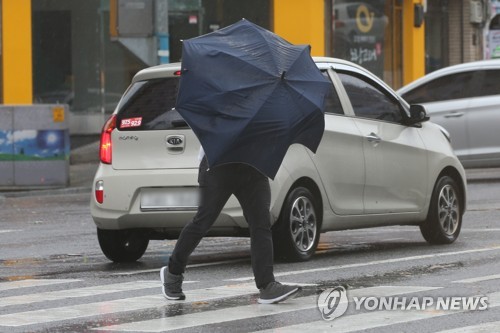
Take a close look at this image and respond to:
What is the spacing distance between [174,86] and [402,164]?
91.0 inches

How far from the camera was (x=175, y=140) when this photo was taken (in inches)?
420

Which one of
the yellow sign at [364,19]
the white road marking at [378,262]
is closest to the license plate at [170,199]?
the white road marking at [378,262]

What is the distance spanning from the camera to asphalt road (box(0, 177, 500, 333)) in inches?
306

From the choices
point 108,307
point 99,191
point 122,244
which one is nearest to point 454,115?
point 122,244

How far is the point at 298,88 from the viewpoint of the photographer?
8617 mm

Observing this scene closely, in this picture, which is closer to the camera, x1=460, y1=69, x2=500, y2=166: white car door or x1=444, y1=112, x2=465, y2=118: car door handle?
x1=460, y1=69, x2=500, y2=166: white car door

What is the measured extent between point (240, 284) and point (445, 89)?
40.5 feet

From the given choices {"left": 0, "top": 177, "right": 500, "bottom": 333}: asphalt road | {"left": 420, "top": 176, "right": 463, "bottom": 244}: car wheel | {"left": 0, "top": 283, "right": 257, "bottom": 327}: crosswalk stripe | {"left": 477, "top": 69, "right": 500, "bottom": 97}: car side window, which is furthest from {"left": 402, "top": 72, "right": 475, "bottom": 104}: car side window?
{"left": 0, "top": 283, "right": 257, "bottom": 327}: crosswalk stripe

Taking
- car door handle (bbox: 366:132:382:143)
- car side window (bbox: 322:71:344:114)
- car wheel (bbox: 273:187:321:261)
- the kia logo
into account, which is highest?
car side window (bbox: 322:71:344:114)

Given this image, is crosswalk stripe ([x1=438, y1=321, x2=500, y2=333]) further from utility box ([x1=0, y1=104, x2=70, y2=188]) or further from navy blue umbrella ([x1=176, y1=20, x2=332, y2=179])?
utility box ([x1=0, y1=104, x2=70, y2=188])

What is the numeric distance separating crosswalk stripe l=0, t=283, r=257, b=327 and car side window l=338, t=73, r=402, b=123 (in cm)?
296

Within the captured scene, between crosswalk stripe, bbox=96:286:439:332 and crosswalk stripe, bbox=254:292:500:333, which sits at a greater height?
crosswalk stripe, bbox=254:292:500:333

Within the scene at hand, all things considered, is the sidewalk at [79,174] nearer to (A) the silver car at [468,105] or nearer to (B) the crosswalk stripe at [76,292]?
(A) the silver car at [468,105]

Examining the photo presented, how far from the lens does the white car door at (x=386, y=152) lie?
1167 cm
